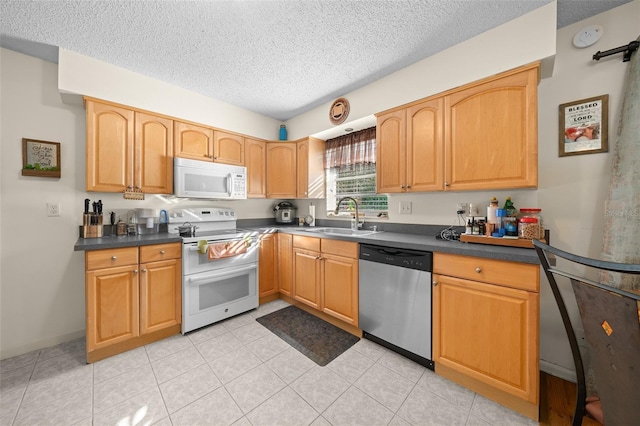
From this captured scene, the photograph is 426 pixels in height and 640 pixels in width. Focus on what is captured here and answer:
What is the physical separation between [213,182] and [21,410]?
212cm

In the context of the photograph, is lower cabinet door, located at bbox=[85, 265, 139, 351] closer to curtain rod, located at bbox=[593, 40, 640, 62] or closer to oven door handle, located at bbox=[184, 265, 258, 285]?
oven door handle, located at bbox=[184, 265, 258, 285]

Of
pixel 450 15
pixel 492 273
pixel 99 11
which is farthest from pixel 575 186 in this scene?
pixel 99 11

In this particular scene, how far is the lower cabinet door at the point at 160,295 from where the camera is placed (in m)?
2.09

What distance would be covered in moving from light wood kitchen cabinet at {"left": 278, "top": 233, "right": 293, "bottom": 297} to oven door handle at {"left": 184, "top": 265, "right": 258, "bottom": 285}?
38cm

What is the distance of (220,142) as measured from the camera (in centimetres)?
295

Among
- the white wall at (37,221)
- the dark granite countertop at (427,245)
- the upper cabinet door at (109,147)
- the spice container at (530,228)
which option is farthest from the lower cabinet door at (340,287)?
the white wall at (37,221)

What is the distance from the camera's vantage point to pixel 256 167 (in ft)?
10.8

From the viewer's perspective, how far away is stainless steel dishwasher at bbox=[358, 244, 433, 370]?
177cm

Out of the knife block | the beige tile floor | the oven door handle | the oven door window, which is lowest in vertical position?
the beige tile floor

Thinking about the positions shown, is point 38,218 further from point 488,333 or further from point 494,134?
Answer: point 494,134

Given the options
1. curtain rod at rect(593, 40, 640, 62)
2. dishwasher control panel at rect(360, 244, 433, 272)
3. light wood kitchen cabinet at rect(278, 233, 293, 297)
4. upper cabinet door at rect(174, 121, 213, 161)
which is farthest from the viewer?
light wood kitchen cabinet at rect(278, 233, 293, 297)

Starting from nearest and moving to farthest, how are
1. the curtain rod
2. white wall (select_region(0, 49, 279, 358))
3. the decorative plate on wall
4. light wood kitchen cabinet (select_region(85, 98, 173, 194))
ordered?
1. the curtain rod
2. white wall (select_region(0, 49, 279, 358))
3. light wood kitchen cabinet (select_region(85, 98, 173, 194))
4. the decorative plate on wall

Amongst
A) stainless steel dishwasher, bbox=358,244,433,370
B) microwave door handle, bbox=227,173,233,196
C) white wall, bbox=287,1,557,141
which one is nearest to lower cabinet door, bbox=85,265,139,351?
microwave door handle, bbox=227,173,233,196

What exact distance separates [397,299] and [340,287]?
60 centimetres
